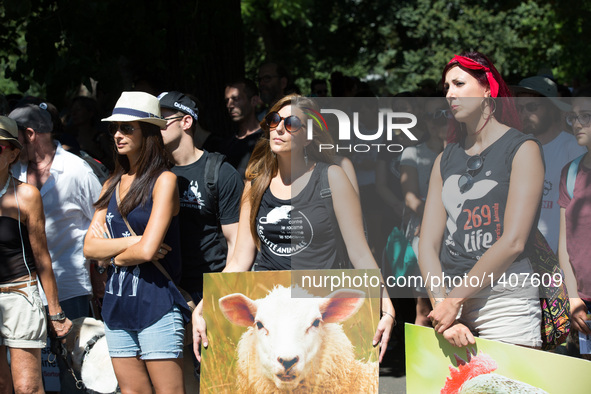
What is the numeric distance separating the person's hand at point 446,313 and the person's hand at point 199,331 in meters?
1.11

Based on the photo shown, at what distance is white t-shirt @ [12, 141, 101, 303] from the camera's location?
515 cm

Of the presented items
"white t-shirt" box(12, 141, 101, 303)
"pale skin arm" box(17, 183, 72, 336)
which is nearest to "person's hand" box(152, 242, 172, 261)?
"pale skin arm" box(17, 183, 72, 336)

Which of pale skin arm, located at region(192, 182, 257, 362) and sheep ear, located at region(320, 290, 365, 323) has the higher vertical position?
pale skin arm, located at region(192, 182, 257, 362)

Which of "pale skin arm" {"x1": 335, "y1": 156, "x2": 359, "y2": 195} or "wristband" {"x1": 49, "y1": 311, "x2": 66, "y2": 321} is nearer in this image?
"pale skin arm" {"x1": 335, "y1": 156, "x2": 359, "y2": 195}

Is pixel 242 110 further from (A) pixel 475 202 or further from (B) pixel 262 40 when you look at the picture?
(B) pixel 262 40

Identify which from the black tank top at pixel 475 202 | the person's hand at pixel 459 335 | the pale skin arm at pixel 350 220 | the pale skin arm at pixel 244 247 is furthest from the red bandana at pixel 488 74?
the pale skin arm at pixel 244 247

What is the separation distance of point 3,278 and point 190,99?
151 centimetres

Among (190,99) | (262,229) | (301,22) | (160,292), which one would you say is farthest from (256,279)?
(301,22)

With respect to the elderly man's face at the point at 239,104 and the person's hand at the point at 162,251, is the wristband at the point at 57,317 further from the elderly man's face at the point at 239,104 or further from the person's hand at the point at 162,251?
the elderly man's face at the point at 239,104

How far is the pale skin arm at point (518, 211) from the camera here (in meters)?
3.36

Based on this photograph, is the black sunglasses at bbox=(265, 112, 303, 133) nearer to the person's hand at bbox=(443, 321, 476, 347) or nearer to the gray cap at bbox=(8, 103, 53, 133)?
the person's hand at bbox=(443, 321, 476, 347)

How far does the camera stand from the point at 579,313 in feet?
13.5

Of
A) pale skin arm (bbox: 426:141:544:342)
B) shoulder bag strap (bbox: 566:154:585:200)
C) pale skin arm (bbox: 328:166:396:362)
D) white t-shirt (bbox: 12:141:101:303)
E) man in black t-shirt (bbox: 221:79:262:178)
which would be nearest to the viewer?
pale skin arm (bbox: 426:141:544:342)

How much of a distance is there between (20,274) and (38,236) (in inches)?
9.3
